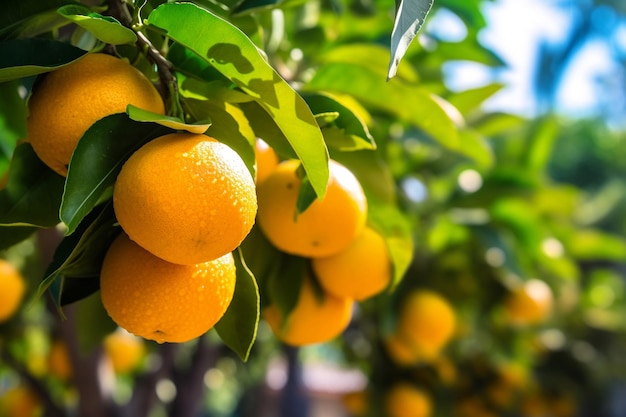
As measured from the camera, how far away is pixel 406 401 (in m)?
1.68

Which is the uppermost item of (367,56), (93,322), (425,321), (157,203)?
(157,203)

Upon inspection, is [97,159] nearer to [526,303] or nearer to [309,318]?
[309,318]

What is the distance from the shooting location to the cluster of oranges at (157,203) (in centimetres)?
44

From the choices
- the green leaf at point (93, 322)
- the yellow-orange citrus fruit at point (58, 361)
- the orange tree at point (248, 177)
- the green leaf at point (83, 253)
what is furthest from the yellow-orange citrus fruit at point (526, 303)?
the yellow-orange citrus fruit at point (58, 361)

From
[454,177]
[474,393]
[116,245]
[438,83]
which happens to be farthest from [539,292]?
[116,245]

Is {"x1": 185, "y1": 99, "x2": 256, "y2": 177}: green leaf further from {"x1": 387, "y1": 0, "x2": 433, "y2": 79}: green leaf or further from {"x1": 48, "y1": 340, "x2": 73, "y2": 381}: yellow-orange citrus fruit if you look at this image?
{"x1": 48, "y1": 340, "x2": 73, "y2": 381}: yellow-orange citrus fruit

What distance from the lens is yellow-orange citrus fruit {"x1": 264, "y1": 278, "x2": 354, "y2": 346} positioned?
74 cm

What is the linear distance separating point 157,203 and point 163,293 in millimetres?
87


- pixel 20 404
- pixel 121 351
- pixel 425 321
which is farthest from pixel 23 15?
pixel 20 404

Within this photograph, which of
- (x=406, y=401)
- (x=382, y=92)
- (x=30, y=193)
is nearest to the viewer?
(x=30, y=193)

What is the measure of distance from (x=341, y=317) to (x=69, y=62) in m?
0.45

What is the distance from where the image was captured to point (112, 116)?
18.7 inches

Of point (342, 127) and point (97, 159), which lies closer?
point (97, 159)

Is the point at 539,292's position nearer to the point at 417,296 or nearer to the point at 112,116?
the point at 417,296
